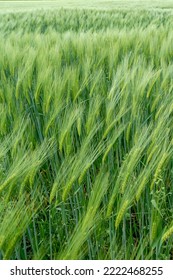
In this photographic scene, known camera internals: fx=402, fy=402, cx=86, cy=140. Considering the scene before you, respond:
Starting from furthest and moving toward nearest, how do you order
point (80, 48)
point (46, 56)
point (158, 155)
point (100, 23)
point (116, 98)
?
1. point (100, 23)
2. point (80, 48)
3. point (46, 56)
4. point (116, 98)
5. point (158, 155)

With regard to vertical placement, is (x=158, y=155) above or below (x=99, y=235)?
above

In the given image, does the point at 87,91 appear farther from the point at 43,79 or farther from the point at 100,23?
the point at 100,23

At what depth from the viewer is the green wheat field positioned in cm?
91

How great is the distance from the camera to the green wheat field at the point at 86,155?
0.91 metres

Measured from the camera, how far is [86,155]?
1.07m

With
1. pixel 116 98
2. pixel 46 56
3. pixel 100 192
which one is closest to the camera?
pixel 100 192

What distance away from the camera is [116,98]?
139 centimetres

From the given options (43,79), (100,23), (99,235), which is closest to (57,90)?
(43,79)

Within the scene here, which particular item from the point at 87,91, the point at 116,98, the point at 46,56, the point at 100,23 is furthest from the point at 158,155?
the point at 100,23
